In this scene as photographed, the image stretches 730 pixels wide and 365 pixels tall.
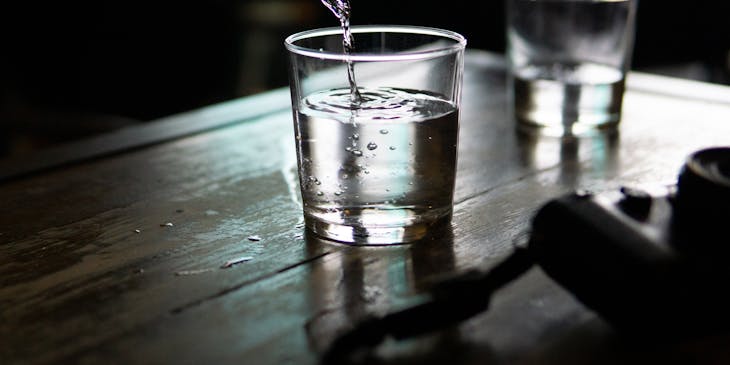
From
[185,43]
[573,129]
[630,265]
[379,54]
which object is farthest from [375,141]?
[185,43]

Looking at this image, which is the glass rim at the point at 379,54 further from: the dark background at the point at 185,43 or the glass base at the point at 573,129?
the dark background at the point at 185,43

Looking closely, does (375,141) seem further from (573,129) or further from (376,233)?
(573,129)

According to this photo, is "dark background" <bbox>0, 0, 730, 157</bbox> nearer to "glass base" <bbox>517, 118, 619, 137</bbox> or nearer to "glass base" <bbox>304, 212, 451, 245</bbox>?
"glass base" <bbox>517, 118, 619, 137</bbox>

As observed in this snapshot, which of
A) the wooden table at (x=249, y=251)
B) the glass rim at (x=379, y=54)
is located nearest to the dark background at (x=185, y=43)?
the wooden table at (x=249, y=251)

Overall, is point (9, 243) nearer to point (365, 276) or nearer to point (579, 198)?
point (365, 276)

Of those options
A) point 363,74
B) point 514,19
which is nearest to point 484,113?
point 514,19

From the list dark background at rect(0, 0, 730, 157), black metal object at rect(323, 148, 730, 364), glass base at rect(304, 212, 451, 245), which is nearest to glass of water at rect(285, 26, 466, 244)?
glass base at rect(304, 212, 451, 245)
